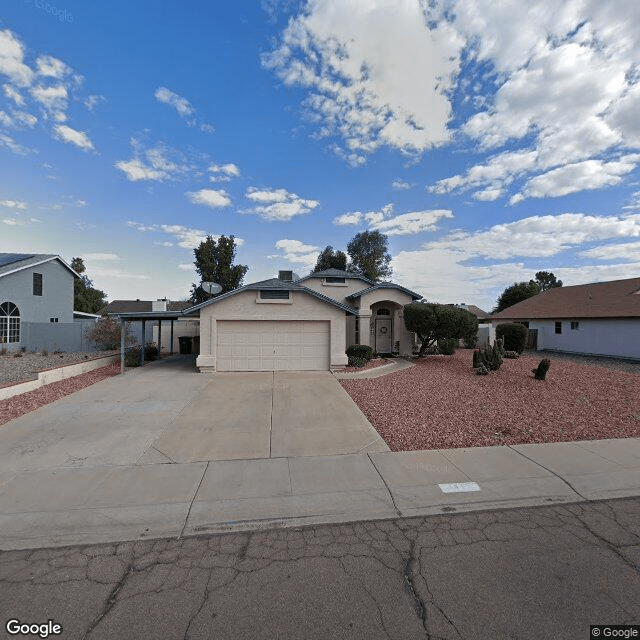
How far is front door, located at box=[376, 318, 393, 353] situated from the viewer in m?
18.3

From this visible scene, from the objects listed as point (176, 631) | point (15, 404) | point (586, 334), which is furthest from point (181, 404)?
point (586, 334)

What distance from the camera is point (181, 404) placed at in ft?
28.7

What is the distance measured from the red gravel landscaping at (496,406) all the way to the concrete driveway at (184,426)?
2.41ft

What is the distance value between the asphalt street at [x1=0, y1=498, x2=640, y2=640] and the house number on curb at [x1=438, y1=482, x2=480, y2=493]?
59cm

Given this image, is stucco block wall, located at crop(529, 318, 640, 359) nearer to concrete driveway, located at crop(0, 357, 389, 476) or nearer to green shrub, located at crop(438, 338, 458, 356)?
green shrub, located at crop(438, 338, 458, 356)

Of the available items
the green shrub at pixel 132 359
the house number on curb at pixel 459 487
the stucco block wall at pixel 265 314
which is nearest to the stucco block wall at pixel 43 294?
the green shrub at pixel 132 359

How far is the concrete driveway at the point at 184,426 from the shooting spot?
5.64 metres

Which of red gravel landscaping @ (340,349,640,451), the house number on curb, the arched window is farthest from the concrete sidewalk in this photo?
the arched window

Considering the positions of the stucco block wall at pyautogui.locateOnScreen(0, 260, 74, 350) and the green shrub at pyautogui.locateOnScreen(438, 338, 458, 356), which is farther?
the stucco block wall at pyautogui.locateOnScreen(0, 260, 74, 350)

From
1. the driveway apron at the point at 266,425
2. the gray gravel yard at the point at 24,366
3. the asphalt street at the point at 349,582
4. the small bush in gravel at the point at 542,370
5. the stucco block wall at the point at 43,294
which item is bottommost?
the asphalt street at the point at 349,582

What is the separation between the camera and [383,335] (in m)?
18.4

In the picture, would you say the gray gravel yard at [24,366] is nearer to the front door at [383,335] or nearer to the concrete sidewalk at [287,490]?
the concrete sidewalk at [287,490]

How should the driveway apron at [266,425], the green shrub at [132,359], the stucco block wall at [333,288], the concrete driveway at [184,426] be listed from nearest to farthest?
the concrete driveway at [184,426] → the driveway apron at [266,425] → the green shrub at [132,359] → the stucco block wall at [333,288]

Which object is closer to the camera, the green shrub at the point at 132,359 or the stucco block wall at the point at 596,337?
the green shrub at the point at 132,359
